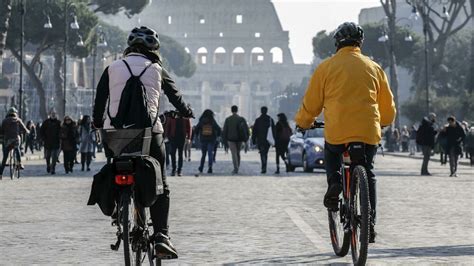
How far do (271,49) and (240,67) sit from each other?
9934 mm

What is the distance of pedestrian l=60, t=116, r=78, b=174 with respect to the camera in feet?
95.0

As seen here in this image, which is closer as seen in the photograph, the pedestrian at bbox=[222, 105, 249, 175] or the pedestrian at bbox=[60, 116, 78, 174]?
the pedestrian at bbox=[222, 105, 249, 175]

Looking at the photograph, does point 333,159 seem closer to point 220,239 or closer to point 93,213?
point 220,239

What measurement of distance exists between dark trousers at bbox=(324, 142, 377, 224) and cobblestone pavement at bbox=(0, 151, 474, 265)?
2.08 ft

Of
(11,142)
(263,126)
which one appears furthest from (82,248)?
(263,126)

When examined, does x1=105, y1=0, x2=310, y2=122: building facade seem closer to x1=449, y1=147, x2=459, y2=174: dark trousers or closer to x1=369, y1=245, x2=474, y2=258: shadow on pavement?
x1=449, y1=147, x2=459, y2=174: dark trousers

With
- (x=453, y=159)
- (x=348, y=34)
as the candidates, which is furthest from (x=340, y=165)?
(x=453, y=159)

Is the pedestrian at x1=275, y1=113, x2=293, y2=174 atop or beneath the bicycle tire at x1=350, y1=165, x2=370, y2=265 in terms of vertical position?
atop

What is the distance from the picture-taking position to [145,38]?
7934mm

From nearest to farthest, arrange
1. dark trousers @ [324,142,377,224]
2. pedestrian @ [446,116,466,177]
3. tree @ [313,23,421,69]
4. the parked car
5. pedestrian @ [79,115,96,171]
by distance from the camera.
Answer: dark trousers @ [324,142,377,224] < the parked car < pedestrian @ [446,116,466,177] < pedestrian @ [79,115,96,171] < tree @ [313,23,421,69]

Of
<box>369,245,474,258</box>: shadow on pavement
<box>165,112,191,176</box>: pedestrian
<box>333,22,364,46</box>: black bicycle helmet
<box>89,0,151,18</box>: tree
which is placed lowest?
<box>369,245,474,258</box>: shadow on pavement

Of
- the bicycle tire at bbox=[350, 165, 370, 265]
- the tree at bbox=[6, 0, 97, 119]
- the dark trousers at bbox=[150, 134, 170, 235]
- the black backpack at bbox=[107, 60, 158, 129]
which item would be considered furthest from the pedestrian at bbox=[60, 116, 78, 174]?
the tree at bbox=[6, 0, 97, 119]

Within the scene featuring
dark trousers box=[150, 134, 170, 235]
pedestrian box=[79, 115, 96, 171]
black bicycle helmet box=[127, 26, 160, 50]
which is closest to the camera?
dark trousers box=[150, 134, 170, 235]

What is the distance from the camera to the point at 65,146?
95.5ft
